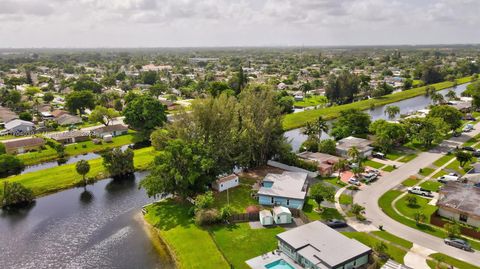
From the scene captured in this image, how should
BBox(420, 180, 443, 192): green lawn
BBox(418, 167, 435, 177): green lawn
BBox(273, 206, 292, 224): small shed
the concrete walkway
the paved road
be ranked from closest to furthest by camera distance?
the concrete walkway
the paved road
BBox(273, 206, 292, 224): small shed
BBox(420, 180, 443, 192): green lawn
BBox(418, 167, 435, 177): green lawn

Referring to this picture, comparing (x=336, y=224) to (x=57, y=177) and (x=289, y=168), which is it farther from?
(x=57, y=177)

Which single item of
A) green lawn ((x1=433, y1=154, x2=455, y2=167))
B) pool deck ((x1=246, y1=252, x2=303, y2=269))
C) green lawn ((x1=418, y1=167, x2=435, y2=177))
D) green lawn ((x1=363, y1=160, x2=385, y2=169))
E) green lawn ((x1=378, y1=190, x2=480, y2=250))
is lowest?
pool deck ((x1=246, y1=252, x2=303, y2=269))

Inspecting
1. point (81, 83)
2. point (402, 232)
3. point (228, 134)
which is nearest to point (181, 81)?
point (81, 83)

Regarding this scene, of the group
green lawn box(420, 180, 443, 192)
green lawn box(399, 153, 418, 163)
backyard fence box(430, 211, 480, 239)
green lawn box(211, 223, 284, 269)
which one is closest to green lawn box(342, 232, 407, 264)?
backyard fence box(430, 211, 480, 239)

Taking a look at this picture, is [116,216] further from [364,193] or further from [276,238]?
[364,193]

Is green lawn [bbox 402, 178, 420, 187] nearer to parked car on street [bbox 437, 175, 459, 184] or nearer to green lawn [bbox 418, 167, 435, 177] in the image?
green lawn [bbox 418, 167, 435, 177]

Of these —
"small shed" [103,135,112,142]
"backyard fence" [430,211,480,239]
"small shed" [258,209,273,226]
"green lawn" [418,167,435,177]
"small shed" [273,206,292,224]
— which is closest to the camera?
"backyard fence" [430,211,480,239]

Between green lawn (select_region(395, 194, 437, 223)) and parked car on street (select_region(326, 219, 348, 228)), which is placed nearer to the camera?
parked car on street (select_region(326, 219, 348, 228))

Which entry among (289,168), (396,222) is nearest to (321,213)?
(396,222)
